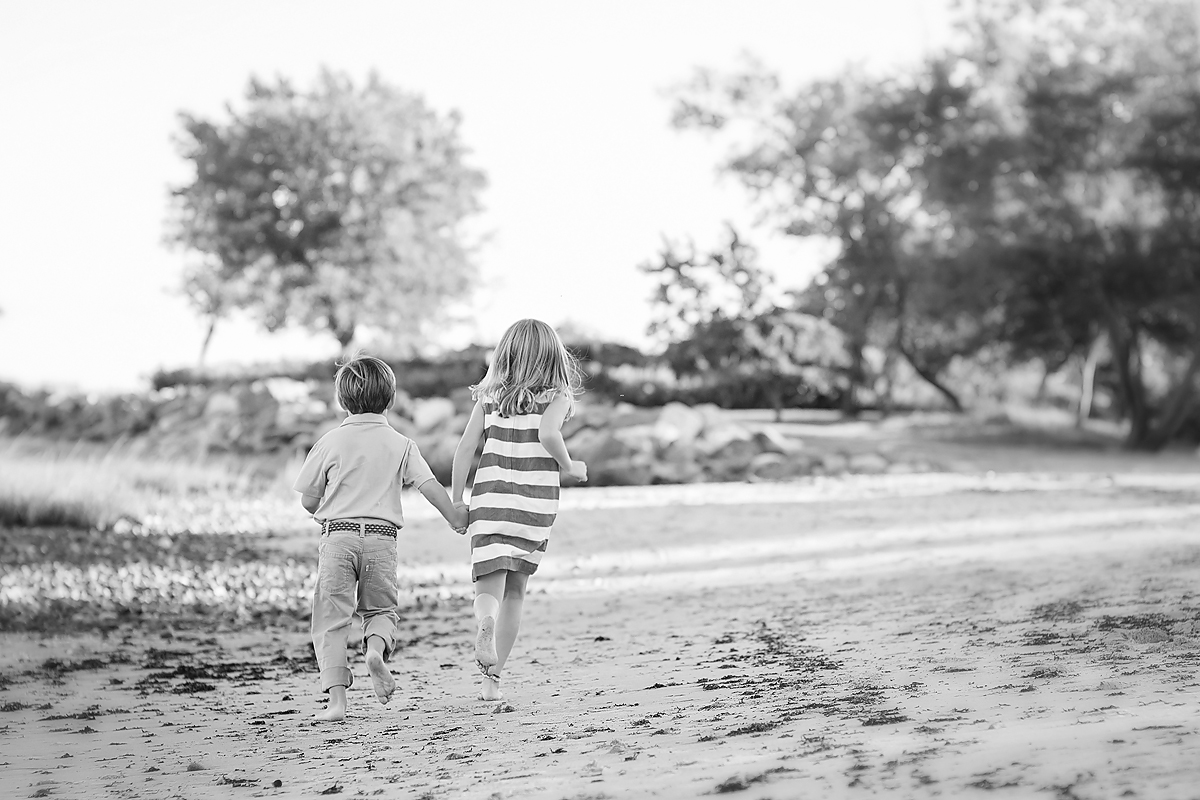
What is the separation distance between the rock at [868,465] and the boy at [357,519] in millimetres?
12301

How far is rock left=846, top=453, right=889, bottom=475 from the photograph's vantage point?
1641 cm

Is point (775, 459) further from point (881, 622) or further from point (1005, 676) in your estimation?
point (1005, 676)

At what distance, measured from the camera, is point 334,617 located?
4672 millimetres

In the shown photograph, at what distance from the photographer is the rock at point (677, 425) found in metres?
16.7

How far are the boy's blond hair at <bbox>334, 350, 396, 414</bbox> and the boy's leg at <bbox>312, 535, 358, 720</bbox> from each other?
1.81ft

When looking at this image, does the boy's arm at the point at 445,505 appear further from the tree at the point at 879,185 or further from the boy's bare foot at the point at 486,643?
the tree at the point at 879,185

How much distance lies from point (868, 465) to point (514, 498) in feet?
40.8

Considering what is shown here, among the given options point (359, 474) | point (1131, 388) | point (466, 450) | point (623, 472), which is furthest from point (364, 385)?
point (1131, 388)

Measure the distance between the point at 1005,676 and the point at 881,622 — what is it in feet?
5.89

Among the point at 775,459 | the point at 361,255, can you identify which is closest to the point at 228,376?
the point at 361,255

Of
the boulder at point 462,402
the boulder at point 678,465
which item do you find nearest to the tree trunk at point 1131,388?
the boulder at point 678,465

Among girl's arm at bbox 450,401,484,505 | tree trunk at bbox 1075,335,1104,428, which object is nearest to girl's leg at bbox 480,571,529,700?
girl's arm at bbox 450,401,484,505

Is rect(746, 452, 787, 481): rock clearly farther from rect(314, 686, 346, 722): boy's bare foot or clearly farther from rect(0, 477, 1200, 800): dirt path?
rect(314, 686, 346, 722): boy's bare foot

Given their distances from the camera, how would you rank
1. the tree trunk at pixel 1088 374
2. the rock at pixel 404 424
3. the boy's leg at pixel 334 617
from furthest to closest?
the tree trunk at pixel 1088 374, the rock at pixel 404 424, the boy's leg at pixel 334 617
